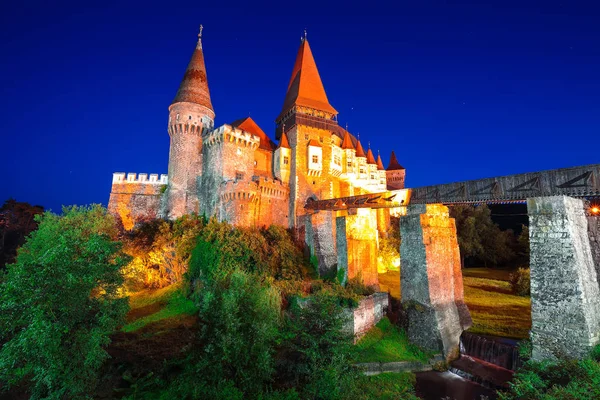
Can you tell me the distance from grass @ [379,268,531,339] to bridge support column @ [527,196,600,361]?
8.11 meters

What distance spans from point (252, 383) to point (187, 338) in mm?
6309

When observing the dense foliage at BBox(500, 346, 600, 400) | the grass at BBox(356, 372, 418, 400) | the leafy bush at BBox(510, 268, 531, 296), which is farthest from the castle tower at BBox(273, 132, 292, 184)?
the dense foliage at BBox(500, 346, 600, 400)

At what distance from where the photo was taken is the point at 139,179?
32.4m

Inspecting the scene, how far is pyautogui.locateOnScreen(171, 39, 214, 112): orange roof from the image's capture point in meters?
32.2

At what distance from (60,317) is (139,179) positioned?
26.0 m

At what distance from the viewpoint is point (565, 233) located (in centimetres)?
992

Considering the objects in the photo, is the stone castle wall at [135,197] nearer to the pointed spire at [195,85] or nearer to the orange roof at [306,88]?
the pointed spire at [195,85]

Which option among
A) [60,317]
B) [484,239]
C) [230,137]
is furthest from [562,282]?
[484,239]

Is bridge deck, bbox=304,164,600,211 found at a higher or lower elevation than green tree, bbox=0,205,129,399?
higher

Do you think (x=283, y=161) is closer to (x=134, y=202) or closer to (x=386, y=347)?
(x=134, y=202)

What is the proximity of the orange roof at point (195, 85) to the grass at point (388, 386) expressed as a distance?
1169 inches

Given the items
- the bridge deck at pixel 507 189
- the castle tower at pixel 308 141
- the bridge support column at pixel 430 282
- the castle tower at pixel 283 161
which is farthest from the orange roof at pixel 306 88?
the bridge support column at pixel 430 282

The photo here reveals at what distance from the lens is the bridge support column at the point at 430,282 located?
15602 millimetres

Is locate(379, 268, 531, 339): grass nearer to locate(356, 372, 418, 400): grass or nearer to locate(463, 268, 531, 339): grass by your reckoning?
locate(463, 268, 531, 339): grass
